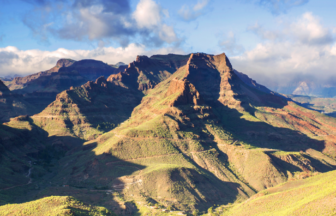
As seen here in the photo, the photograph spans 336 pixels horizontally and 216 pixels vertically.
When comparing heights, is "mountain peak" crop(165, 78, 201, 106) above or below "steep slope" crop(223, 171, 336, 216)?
above

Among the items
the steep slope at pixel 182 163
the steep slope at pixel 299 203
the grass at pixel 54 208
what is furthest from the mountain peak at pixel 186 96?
the grass at pixel 54 208

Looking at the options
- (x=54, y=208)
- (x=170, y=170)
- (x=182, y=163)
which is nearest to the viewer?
(x=54, y=208)

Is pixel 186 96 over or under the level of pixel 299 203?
over

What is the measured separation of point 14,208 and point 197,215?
6505 centimetres

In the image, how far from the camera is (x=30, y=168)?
486 ft

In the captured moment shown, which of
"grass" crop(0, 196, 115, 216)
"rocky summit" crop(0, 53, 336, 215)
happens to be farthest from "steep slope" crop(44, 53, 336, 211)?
"grass" crop(0, 196, 115, 216)

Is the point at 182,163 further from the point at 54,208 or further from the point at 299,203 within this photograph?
the point at 54,208

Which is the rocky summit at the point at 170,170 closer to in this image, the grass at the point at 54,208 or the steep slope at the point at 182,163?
the steep slope at the point at 182,163

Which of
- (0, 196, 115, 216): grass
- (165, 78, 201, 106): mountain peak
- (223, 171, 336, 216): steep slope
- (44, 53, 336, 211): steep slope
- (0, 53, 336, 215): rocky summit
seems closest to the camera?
(223, 171, 336, 216): steep slope

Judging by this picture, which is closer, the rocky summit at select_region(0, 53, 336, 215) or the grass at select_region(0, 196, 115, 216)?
the grass at select_region(0, 196, 115, 216)

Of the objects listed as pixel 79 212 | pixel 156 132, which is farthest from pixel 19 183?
pixel 156 132

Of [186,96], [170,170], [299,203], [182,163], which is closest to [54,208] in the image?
[170,170]

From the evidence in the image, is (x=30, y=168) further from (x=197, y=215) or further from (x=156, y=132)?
(x=197, y=215)

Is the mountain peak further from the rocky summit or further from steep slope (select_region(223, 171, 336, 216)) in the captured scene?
steep slope (select_region(223, 171, 336, 216))
